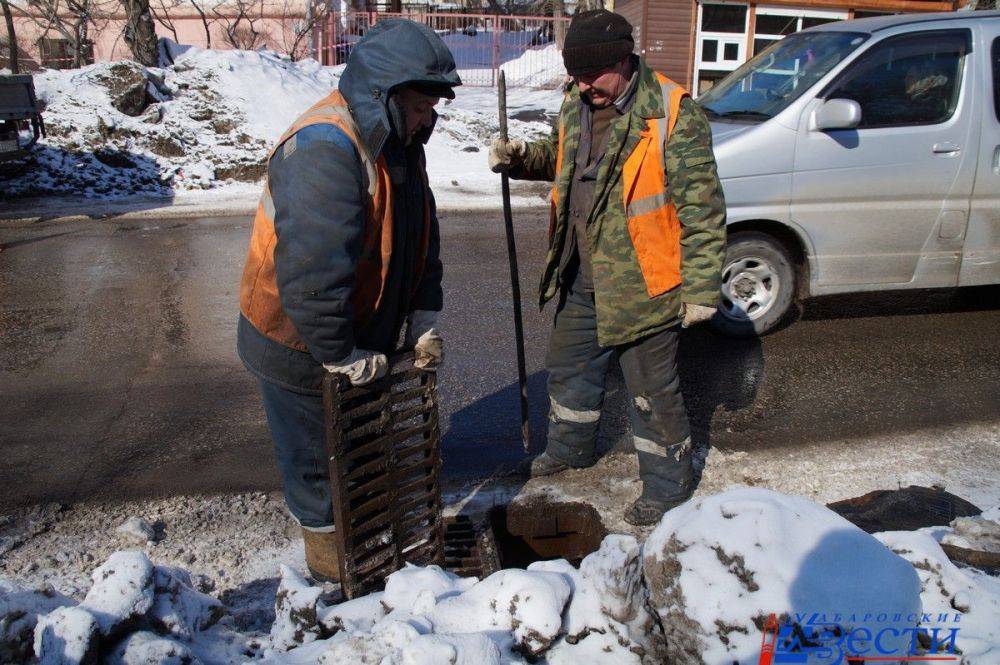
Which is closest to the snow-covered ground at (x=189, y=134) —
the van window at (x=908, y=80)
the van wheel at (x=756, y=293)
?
the van wheel at (x=756, y=293)

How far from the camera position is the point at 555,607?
2328 mm

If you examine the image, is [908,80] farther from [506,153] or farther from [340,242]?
[340,242]

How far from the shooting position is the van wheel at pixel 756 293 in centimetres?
562

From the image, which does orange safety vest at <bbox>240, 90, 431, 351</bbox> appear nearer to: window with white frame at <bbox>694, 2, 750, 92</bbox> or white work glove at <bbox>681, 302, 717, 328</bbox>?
white work glove at <bbox>681, 302, 717, 328</bbox>

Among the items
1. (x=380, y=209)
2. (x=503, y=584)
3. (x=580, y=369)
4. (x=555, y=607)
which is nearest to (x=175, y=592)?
(x=503, y=584)

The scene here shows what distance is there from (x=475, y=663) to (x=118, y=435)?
3155 mm

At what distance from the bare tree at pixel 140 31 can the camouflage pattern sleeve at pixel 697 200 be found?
569 inches

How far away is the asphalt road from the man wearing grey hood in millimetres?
1201

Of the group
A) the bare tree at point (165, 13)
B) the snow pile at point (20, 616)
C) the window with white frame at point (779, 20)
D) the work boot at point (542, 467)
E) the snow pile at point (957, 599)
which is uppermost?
the bare tree at point (165, 13)

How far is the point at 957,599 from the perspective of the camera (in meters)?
2.44

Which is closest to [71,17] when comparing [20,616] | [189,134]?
[189,134]

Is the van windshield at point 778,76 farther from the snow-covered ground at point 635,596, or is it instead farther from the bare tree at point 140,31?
the bare tree at point 140,31

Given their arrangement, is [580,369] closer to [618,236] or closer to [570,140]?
[618,236]

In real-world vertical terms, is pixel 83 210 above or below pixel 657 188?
below
